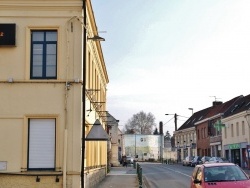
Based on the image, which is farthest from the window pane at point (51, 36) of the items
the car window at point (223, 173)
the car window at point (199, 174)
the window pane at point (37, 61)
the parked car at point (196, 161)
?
the parked car at point (196, 161)

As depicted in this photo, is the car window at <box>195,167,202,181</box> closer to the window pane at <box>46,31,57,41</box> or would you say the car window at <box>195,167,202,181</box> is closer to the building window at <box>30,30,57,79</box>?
the building window at <box>30,30,57,79</box>

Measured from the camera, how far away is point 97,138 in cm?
1934

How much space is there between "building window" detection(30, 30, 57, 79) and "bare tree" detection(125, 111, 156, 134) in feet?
365

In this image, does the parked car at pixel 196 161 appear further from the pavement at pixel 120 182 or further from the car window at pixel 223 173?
the car window at pixel 223 173

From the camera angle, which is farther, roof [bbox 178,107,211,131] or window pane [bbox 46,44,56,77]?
roof [bbox 178,107,211,131]

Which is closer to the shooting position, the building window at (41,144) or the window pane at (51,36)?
the building window at (41,144)

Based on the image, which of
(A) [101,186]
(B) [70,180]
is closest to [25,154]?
(B) [70,180]

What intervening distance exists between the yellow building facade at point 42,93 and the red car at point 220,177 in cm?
530

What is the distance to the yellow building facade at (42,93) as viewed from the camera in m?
18.4

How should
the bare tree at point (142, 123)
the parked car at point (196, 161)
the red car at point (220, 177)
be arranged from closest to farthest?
the red car at point (220, 177), the parked car at point (196, 161), the bare tree at point (142, 123)

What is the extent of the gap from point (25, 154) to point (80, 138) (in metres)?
2.24

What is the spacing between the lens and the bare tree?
130 m

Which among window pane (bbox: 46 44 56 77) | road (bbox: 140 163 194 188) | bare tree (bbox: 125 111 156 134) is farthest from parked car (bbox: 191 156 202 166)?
bare tree (bbox: 125 111 156 134)

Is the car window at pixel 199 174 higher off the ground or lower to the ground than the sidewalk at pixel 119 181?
higher
